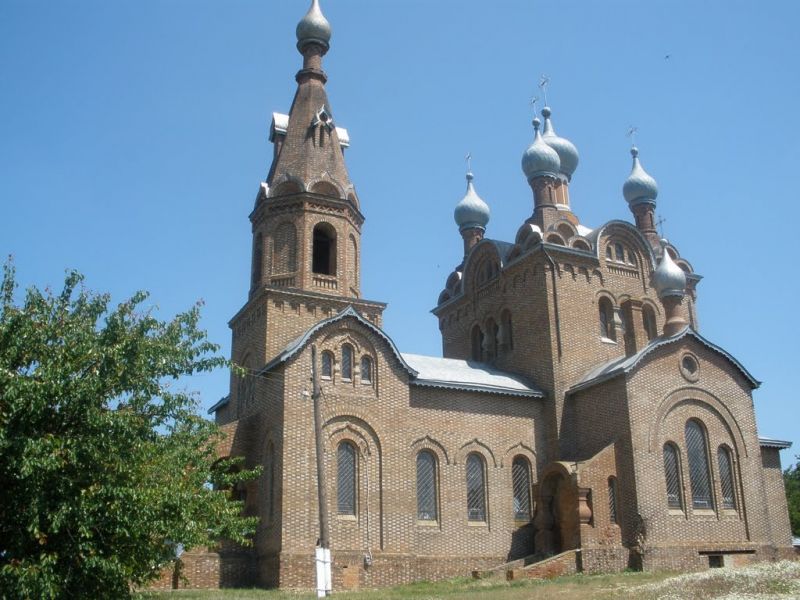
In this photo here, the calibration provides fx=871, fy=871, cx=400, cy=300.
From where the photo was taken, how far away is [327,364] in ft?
71.8

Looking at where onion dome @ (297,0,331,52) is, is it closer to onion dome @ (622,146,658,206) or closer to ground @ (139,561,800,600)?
onion dome @ (622,146,658,206)

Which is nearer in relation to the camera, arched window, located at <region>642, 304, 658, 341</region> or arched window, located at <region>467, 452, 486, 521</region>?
arched window, located at <region>467, 452, 486, 521</region>

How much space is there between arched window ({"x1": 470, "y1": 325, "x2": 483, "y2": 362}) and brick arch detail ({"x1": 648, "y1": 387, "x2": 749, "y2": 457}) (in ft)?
22.7

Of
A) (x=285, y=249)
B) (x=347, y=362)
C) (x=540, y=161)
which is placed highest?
(x=540, y=161)

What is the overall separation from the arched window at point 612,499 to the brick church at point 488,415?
2.2 inches

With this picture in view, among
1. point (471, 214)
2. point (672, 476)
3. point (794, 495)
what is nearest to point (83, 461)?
point (672, 476)

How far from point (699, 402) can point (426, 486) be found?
8.22m

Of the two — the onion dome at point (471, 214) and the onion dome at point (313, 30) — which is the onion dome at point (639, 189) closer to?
the onion dome at point (471, 214)

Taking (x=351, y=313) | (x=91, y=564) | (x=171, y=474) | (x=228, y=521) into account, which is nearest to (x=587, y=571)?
(x=351, y=313)

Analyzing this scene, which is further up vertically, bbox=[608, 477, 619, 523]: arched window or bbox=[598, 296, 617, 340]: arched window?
bbox=[598, 296, 617, 340]: arched window

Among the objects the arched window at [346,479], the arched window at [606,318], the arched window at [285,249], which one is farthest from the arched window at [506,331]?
the arched window at [346,479]

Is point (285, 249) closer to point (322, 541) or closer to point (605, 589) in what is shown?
point (322, 541)

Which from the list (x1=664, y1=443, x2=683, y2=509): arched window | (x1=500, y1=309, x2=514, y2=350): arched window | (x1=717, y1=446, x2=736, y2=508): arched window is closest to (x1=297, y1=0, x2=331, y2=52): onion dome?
(x1=500, y1=309, x2=514, y2=350): arched window

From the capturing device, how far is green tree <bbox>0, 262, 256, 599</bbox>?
11.3m
